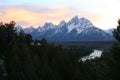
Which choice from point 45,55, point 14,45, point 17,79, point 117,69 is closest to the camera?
point 117,69

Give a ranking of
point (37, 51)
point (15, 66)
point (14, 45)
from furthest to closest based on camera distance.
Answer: point (37, 51), point (14, 45), point (15, 66)

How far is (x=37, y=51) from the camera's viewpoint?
4609 inches

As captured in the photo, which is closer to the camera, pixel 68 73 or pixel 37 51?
pixel 68 73

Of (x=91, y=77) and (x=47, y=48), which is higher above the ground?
(x=47, y=48)

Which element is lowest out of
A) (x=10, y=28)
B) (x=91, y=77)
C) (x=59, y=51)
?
(x=91, y=77)

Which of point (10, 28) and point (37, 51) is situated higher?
point (10, 28)

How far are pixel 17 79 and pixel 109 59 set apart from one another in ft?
169

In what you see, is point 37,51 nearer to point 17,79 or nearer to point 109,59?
point 17,79

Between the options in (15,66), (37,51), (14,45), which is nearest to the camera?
(15,66)

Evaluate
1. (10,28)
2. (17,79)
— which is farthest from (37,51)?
(17,79)

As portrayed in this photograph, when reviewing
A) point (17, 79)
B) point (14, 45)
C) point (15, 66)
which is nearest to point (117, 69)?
point (17, 79)

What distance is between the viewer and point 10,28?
118 meters

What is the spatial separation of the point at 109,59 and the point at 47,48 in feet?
265

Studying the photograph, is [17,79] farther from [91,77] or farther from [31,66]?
[91,77]
